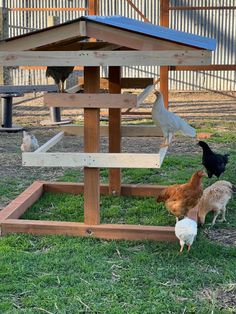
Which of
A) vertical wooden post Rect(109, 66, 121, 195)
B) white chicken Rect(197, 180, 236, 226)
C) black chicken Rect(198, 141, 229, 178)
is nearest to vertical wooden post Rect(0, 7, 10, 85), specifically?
vertical wooden post Rect(109, 66, 121, 195)

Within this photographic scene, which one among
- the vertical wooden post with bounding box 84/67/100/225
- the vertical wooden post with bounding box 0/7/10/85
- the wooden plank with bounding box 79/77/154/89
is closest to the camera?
the vertical wooden post with bounding box 84/67/100/225

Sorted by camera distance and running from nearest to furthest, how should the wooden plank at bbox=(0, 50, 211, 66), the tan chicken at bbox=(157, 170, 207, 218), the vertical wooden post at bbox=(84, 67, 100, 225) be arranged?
1. the wooden plank at bbox=(0, 50, 211, 66)
2. the vertical wooden post at bbox=(84, 67, 100, 225)
3. the tan chicken at bbox=(157, 170, 207, 218)

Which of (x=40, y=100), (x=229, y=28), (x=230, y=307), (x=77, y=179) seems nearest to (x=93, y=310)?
(x=230, y=307)

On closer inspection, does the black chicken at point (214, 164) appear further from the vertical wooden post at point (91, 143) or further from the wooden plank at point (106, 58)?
the wooden plank at point (106, 58)

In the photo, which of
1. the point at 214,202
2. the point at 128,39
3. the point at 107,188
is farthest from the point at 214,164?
the point at 128,39

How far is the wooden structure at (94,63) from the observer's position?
14.9 ft

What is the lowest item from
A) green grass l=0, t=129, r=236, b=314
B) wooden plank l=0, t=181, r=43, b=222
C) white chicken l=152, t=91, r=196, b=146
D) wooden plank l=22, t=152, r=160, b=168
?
green grass l=0, t=129, r=236, b=314

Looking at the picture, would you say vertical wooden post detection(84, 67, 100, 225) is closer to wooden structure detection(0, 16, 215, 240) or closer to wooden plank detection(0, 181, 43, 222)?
wooden structure detection(0, 16, 215, 240)

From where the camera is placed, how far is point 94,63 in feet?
15.2

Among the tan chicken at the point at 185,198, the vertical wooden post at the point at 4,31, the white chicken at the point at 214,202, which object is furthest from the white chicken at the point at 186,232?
the vertical wooden post at the point at 4,31

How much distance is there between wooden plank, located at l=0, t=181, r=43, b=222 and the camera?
17.6 ft

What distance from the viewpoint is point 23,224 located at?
5.07 m

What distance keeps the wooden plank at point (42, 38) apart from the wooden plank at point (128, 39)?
0.36 feet

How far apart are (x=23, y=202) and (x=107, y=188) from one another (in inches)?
43.0
